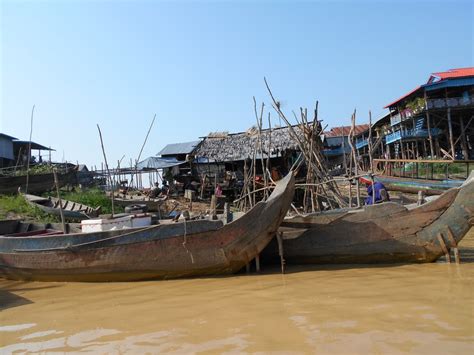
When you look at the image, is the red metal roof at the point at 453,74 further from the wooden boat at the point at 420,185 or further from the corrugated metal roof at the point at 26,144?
the corrugated metal roof at the point at 26,144

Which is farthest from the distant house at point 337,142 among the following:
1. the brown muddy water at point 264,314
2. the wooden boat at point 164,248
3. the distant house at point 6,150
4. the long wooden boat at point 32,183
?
the brown muddy water at point 264,314

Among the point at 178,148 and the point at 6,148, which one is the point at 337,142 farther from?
the point at 6,148

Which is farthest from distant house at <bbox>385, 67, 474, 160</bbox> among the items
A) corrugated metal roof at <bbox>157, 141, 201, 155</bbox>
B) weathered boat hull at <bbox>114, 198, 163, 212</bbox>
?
weathered boat hull at <bbox>114, 198, 163, 212</bbox>

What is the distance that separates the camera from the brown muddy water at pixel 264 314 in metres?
3.19

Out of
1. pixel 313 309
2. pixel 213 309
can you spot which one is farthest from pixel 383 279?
pixel 213 309

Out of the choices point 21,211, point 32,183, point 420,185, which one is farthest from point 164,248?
point 32,183

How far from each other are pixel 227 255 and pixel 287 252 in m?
1.02

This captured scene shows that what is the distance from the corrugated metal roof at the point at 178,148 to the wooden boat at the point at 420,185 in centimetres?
1119

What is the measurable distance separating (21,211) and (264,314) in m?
10.8

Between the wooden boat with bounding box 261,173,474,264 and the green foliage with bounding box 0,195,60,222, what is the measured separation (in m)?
8.18

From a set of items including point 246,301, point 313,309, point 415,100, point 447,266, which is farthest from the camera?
point 415,100

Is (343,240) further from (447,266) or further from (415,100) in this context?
(415,100)

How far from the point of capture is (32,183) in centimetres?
1627

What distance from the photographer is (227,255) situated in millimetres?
5648
